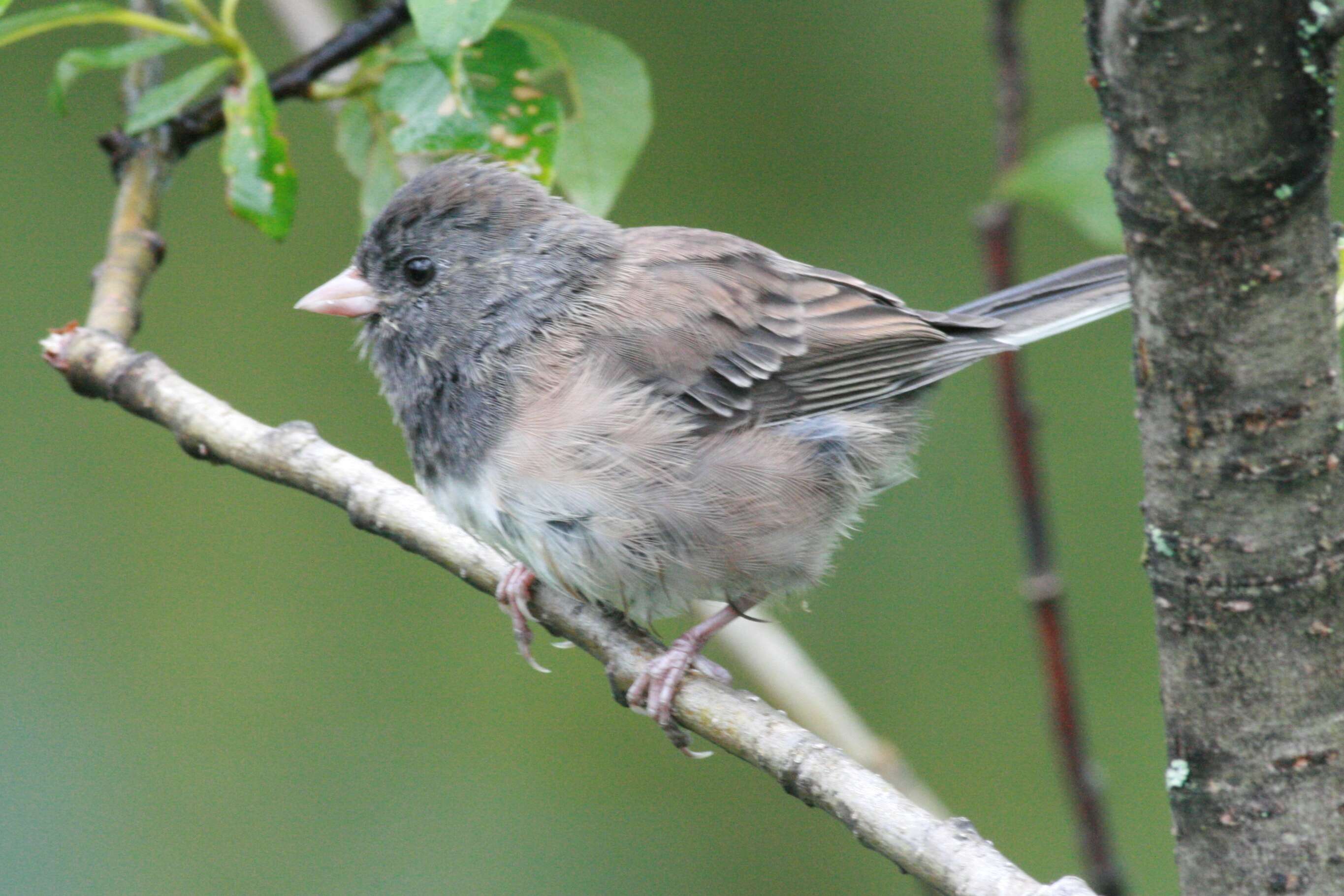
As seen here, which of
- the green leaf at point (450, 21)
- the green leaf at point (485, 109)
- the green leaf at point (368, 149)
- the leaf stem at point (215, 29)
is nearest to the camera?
the green leaf at point (450, 21)

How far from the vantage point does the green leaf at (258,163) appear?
230cm

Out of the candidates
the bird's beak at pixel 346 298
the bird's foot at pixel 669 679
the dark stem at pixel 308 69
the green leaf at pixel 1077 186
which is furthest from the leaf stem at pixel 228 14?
the green leaf at pixel 1077 186

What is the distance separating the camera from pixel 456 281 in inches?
107

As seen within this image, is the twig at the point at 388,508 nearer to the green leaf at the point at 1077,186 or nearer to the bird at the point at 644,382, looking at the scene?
the bird at the point at 644,382

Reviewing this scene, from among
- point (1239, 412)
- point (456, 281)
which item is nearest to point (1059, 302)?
point (456, 281)

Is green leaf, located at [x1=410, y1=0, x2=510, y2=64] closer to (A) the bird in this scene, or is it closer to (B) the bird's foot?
(A) the bird

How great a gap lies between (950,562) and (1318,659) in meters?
3.68

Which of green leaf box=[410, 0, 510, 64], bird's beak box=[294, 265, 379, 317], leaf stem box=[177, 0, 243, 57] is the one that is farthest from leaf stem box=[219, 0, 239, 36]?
green leaf box=[410, 0, 510, 64]

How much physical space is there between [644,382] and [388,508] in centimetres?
56

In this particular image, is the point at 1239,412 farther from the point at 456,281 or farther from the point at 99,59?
the point at 99,59

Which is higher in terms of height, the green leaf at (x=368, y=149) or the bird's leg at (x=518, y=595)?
the green leaf at (x=368, y=149)

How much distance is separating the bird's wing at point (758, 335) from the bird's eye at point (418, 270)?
40 cm

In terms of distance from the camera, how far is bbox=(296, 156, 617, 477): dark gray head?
263 cm

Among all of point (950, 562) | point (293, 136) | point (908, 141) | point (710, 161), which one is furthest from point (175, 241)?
point (950, 562)
